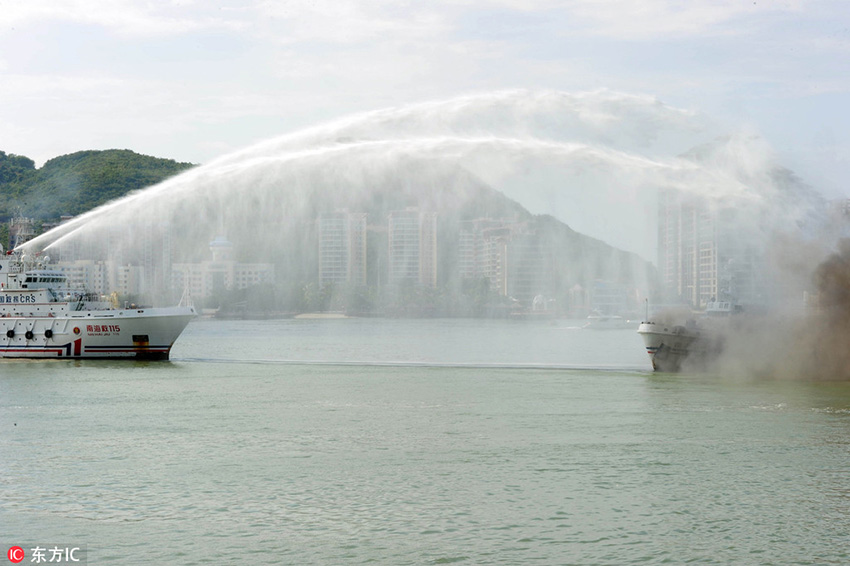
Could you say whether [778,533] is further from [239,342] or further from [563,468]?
[239,342]

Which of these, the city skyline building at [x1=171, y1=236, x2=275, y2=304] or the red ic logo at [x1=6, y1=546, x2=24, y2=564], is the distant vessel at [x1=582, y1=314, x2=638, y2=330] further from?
the red ic logo at [x1=6, y1=546, x2=24, y2=564]

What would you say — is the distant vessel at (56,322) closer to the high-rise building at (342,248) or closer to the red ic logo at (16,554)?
the high-rise building at (342,248)

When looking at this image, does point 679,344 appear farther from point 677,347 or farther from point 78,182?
point 78,182

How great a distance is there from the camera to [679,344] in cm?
4534

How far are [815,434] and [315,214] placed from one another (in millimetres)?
52401

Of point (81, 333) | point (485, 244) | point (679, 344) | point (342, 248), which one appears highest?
A: point (342, 248)

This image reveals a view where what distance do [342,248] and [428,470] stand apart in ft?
202

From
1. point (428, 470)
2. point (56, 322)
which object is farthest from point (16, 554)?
point (56, 322)

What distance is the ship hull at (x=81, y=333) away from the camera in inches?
1984

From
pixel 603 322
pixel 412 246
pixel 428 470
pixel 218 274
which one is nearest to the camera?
pixel 428 470

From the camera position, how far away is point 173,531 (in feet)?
53.7

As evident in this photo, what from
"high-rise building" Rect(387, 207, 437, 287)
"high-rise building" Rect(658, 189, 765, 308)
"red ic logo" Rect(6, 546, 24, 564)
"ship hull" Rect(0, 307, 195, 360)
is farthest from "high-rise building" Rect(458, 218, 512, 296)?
"red ic logo" Rect(6, 546, 24, 564)

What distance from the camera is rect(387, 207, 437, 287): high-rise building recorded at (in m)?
70.4

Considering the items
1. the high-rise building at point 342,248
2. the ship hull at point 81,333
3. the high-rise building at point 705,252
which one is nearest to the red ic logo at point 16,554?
the high-rise building at point 705,252
